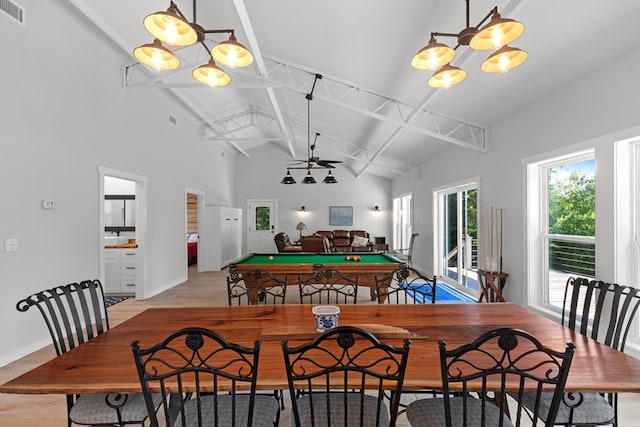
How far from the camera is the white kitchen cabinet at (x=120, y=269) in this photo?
18.6ft

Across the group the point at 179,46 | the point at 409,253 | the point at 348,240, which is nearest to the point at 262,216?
the point at 348,240

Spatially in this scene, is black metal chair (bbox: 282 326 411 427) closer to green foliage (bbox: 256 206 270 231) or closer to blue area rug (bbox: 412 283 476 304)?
blue area rug (bbox: 412 283 476 304)

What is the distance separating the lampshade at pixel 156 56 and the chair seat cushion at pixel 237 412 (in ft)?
6.76

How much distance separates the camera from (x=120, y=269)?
5.68m

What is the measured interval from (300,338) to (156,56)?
199cm

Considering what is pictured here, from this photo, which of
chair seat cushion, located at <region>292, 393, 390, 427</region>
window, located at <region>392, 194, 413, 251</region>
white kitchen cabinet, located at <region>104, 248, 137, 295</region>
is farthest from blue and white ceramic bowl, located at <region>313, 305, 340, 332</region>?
window, located at <region>392, 194, 413, 251</region>

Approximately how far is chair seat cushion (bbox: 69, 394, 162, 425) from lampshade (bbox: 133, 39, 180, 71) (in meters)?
1.98

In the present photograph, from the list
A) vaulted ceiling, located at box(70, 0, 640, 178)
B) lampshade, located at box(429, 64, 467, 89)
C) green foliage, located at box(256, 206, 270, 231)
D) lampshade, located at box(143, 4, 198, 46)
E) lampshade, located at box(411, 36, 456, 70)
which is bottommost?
green foliage, located at box(256, 206, 270, 231)

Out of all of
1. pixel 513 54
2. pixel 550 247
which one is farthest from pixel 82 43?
pixel 550 247

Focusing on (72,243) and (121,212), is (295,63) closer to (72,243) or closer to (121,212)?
(72,243)

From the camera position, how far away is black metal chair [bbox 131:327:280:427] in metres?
1.11

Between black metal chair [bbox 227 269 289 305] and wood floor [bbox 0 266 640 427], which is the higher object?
black metal chair [bbox 227 269 289 305]

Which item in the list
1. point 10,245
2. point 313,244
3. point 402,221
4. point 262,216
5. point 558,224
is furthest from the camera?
point 262,216

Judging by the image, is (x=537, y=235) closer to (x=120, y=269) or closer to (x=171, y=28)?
(x=171, y=28)
